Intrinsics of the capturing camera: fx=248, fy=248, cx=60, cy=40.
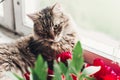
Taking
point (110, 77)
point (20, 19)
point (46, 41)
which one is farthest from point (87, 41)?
point (110, 77)

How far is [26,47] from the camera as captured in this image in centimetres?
116

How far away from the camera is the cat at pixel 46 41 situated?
107 cm

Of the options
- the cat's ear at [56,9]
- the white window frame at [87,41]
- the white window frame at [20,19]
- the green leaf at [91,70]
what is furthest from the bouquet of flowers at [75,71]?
the white window frame at [20,19]

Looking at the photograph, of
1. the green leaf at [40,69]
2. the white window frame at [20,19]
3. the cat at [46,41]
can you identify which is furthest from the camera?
the white window frame at [20,19]

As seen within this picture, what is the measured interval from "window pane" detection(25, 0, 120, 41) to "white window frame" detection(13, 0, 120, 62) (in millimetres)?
35

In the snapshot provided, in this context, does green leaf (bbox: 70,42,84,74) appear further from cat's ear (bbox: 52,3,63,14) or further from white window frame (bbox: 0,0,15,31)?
white window frame (bbox: 0,0,15,31)

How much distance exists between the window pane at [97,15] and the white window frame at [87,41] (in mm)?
35

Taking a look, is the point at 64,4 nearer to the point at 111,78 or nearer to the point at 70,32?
the point at 70,32

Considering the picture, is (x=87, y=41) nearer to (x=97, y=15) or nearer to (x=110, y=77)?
(x=97, y=15)

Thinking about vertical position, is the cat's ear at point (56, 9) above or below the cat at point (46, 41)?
above

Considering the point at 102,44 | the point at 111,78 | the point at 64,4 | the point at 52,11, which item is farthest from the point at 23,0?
the point at 111,78

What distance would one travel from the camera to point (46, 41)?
110 cm

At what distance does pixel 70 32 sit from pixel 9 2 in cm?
50

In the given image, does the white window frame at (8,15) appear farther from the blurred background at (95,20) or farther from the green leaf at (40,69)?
the green leaf at (40,69)
